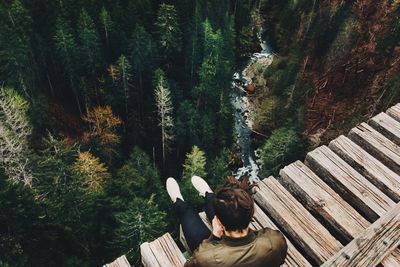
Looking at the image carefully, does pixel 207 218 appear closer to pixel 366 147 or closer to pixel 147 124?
pixel 366 147

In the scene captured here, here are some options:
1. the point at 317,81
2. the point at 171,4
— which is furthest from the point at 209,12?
the point at 317,81

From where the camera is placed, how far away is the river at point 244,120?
3678 cm

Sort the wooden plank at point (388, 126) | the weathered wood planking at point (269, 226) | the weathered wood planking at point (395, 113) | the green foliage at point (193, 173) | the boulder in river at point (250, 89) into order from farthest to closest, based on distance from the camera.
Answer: the boulder in river at point (250, 89), the green foliage at point (193, 173), the weathered wood planking at point (395, 113), the wooden plank at point (388, 126), the weathered wood planking at point (269, 226)

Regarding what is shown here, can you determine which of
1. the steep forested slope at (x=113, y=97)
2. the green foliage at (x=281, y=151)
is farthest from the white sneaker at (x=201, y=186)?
the green foliage at (x=281, y=151)

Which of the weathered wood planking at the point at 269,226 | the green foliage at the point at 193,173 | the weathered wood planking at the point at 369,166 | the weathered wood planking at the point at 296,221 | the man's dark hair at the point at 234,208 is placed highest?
the man's dark hair at the point at 234,208

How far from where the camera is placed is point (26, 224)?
18078 mm

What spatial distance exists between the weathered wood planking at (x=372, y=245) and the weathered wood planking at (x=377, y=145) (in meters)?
1.18

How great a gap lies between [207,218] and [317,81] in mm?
40611

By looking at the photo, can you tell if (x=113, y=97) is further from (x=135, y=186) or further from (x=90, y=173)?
(x=135, y=186)

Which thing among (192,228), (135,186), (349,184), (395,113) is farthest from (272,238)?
(135,186)

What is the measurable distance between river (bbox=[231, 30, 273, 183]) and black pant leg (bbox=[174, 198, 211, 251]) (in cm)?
2971

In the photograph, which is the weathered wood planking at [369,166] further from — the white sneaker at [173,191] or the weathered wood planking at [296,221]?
the white sneaker at [173,191]

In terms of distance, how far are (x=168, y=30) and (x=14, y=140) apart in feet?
61.0

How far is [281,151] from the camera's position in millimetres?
30312
